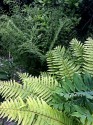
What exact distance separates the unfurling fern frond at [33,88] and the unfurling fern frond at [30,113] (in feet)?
1.33

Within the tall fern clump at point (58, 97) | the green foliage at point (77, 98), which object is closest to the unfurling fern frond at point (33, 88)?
the tall fern clump at point (58, 97)

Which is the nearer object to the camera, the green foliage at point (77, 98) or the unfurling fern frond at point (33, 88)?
the green foliage at point (77, 98)

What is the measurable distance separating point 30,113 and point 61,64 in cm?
96

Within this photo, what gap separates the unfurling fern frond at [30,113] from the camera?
10.7 ft

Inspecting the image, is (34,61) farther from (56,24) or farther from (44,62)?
(56,24)

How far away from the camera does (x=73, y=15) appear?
5.39 m

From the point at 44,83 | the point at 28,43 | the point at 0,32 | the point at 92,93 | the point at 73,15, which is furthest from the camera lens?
the point at 73,15

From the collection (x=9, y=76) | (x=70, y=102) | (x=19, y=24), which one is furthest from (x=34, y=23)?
(x=70, y=102)

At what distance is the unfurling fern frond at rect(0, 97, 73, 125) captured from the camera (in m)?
3.27

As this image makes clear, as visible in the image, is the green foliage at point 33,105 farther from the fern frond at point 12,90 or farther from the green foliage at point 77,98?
the green foliage at point 77,98

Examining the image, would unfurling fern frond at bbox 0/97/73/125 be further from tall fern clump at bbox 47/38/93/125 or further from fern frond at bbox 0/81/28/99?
fern frond at bbox 0/81/28/99

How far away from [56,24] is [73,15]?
0.47 m

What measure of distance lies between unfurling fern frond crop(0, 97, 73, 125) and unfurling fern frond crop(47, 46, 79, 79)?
729mm

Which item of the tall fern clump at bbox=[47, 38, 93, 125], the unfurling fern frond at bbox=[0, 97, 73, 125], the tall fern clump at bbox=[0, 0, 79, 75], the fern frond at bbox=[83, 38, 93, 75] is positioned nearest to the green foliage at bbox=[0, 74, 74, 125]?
the unfurling fern frond at bbox=[0, 97, 73, 125]
